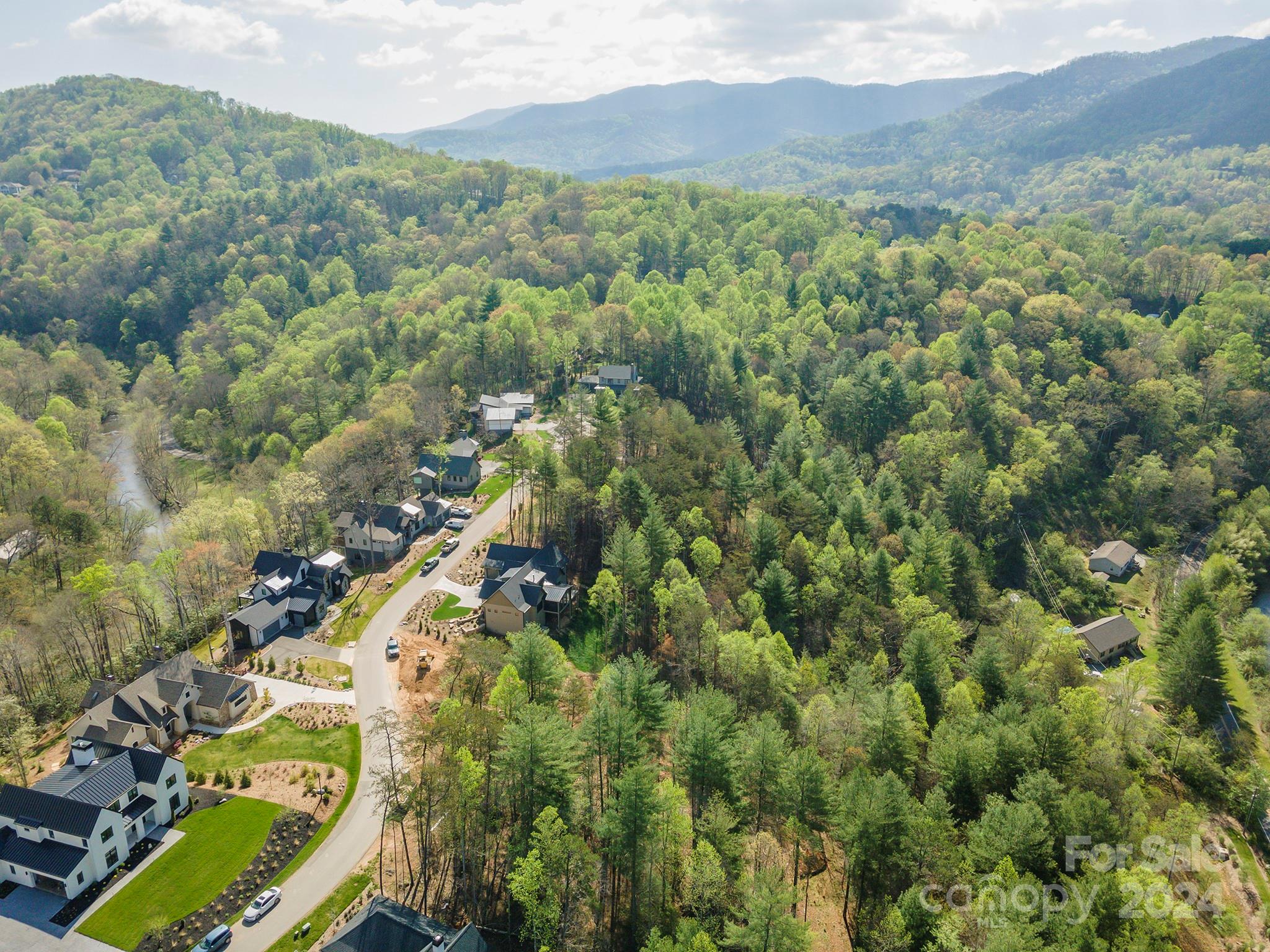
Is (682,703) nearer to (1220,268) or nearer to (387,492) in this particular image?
(387,492)

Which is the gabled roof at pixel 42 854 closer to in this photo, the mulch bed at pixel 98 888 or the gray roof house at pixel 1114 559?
the mulch bed at pixel 98 888

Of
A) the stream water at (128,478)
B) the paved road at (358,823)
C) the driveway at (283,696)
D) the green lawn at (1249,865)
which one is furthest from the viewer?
the stream water at (128,478)

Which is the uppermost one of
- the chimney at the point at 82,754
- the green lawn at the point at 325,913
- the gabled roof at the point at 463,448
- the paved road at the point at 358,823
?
the gabled roof at the point at 463,448

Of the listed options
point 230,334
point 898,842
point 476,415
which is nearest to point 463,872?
point 898,842

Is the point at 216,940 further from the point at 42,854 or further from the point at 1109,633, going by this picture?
the point at 1109,633

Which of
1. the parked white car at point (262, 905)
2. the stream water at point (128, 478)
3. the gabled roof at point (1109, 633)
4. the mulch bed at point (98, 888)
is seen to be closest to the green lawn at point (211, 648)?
the mulch bed at point (98, 888)

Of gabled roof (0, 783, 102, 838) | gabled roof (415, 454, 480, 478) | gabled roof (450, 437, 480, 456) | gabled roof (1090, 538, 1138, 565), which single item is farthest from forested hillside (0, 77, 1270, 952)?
gabled roof (0, 783, 102, 838)

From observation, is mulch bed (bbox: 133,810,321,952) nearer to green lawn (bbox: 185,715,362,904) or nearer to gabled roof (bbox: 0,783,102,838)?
green lawn (bbox: 185,715,362,904)
